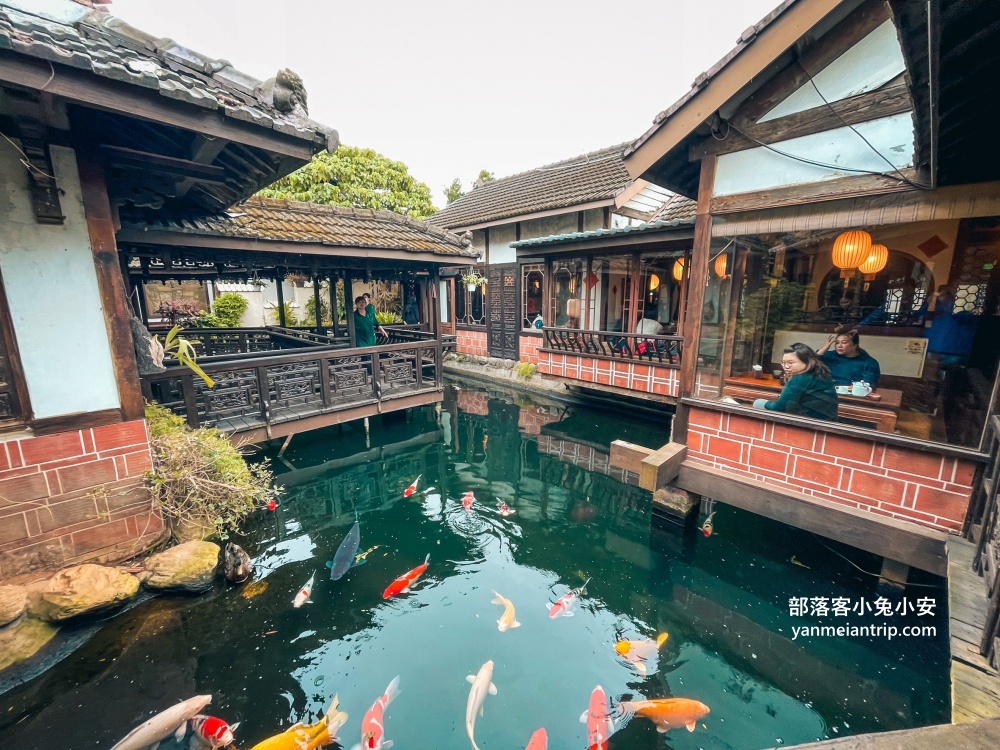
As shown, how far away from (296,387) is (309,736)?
5040 millimetres

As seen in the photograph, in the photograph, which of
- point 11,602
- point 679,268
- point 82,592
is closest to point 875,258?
point 679,268

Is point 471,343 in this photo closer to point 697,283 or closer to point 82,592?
point 697,283

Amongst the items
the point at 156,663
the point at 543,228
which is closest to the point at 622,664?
the point at 156,663

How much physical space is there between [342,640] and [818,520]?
14.0 feet

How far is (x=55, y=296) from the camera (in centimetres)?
337

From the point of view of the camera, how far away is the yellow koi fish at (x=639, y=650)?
3.35 metres

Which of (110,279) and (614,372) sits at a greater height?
(110,279)

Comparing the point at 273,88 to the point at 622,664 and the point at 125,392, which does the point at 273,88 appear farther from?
the point at 622,664

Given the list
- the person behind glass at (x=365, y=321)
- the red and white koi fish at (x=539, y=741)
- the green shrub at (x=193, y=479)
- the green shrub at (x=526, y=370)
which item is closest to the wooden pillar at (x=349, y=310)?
the person behind glass at (x=365, y=321)

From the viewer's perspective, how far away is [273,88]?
3.57 meters

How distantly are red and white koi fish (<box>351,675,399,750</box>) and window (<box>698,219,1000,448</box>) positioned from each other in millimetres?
3966

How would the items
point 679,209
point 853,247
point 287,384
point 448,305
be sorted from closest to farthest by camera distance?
1. point 853,247
2. point 287,384
3. point 679,209
4. point 448,305

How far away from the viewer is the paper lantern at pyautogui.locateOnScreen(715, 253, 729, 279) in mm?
4184

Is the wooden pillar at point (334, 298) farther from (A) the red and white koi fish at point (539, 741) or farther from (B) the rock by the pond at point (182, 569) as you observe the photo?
(A) the red and white koi fish at point (539, 741)
